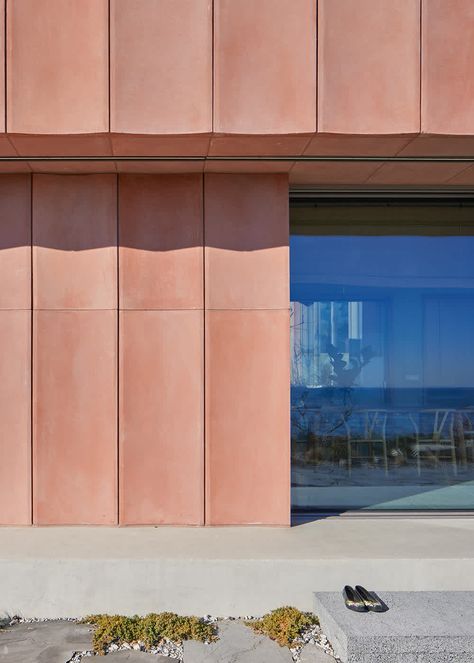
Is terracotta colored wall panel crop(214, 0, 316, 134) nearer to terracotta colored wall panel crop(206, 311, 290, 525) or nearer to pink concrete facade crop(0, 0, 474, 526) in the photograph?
pink concrete facade crop(0, 0, 474, 526)

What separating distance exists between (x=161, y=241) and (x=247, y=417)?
228 cm

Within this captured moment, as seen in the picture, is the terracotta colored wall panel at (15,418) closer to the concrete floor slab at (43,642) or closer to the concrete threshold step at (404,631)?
the concrete floor slab at (43,642)

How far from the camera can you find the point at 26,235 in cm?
798

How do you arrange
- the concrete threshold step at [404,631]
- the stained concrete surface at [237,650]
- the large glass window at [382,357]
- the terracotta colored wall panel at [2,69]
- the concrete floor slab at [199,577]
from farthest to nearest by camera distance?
the large glass window at [382,357] < the terracotta colored wall panel at [2,69] < the concrete floor slab at [199,577] < the stained concrete surface at [237,650] < the concrete threshold step at [404,631]

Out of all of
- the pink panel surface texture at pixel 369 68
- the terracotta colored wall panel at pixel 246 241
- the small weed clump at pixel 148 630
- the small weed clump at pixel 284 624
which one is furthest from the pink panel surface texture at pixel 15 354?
the pink panel surface texture at pixel 369 68

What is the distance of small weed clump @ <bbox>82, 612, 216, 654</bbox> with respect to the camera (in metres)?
6.13

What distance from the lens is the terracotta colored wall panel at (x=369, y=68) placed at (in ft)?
22.7

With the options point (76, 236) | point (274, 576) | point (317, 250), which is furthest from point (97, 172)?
point (274, 576)

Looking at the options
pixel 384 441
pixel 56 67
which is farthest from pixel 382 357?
pixel 56 67

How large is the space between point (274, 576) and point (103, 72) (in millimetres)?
5276

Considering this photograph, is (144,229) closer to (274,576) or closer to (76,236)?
(76,236)

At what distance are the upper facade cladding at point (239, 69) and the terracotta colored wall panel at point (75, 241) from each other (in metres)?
1.14

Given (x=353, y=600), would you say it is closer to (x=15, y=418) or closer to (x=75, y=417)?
(x=75, y=417)

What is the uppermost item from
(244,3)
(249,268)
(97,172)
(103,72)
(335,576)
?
(244,3)
